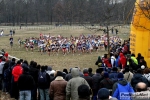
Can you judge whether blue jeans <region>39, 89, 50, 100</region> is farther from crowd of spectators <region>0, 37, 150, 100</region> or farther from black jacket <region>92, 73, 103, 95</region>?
black jacket <region>92, 73, 103, 95</region>

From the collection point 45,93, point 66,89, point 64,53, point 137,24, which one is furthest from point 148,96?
point 64,53

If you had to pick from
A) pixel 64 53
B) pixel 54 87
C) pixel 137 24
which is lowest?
pixel 64 53

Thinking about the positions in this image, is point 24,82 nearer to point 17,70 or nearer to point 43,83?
point 43,83

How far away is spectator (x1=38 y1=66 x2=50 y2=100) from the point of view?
10.1 m

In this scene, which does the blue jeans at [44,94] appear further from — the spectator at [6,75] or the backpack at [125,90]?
the backpack at [125,90]

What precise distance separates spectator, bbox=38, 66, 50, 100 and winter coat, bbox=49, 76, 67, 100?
1.55 metres

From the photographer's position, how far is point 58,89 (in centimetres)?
857

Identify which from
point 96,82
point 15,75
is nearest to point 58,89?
point 96,82

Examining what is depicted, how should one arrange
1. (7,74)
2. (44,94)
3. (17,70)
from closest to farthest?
(44,94)
(17,70)
(7,74)

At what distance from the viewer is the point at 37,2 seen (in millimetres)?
120875

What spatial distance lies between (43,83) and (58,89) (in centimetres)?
170

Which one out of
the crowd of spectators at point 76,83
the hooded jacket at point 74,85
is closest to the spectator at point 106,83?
the crowd of spectators at point 76,83

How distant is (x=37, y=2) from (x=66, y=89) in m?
115

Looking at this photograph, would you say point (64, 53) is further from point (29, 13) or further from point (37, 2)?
point (37, 2)
